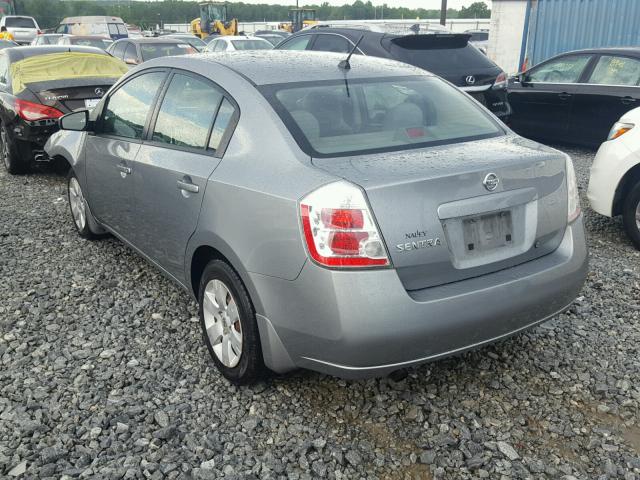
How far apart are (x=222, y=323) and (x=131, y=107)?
5.91 ft

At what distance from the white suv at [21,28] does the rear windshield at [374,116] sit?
33.0 meters

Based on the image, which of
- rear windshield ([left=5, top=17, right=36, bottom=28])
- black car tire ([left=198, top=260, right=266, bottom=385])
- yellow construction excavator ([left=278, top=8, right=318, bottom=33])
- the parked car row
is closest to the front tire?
the parked car row

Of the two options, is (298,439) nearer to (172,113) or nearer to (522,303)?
(522,303)

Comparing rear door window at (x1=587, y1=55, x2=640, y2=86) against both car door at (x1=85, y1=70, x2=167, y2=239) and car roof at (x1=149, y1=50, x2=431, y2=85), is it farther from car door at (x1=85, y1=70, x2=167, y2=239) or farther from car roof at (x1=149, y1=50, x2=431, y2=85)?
car door at (x1=85, y1=70, x2=167, y2=239)

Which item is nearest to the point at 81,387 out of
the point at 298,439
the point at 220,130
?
the point at 298,439

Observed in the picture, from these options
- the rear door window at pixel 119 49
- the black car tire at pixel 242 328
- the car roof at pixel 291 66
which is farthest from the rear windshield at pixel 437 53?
the rear door window at pixel 119 49

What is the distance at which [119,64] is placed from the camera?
28.2 feet

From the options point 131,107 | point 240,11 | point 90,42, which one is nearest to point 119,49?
point 90,42

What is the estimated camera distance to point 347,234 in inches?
99.5

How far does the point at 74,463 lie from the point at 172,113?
1980 millimetres

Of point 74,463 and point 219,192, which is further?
point 219,192

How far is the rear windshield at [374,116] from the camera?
9.91ft

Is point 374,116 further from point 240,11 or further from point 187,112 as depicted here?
point 240,11

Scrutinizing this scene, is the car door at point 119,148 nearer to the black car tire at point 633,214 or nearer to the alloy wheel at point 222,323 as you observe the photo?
the alloy wheel at point 222,323
